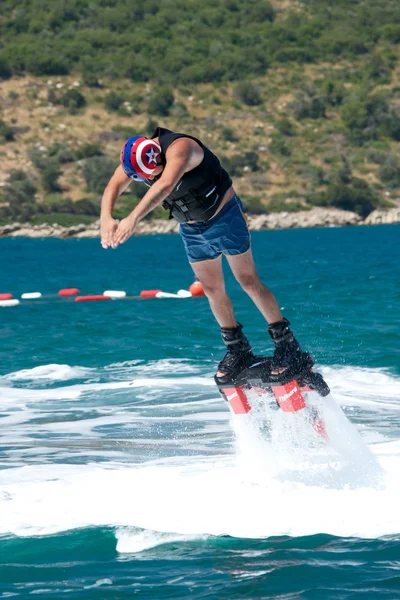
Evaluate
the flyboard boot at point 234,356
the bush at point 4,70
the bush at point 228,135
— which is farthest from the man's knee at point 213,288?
the bush at point 4,70

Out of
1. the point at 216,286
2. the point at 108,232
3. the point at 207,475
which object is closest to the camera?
the point at 108,232

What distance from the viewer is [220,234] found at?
23.7 feet

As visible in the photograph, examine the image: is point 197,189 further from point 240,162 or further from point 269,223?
point 240,162

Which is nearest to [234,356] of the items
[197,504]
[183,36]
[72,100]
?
[197,504]

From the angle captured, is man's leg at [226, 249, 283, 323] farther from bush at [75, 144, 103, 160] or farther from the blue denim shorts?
bush at [75, 144, 103, 160]

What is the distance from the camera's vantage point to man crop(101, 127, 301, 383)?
668cm

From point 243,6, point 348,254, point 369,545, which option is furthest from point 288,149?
point 369,545

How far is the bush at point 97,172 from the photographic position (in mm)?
73375

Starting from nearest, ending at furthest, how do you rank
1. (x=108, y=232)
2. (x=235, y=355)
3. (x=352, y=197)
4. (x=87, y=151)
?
(x=108, y=232) → (x=235, y=355) → (x=352, y=197) → (x=87, y=151)

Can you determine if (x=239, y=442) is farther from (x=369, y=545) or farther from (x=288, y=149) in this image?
(x=288, y=149)

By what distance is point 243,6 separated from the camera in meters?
104

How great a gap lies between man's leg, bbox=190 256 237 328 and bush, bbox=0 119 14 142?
2854 inches

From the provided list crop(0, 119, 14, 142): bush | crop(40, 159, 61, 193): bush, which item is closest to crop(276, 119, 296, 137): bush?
crop(40, 159, 61, 193): bush

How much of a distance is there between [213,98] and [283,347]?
79.3 metres
